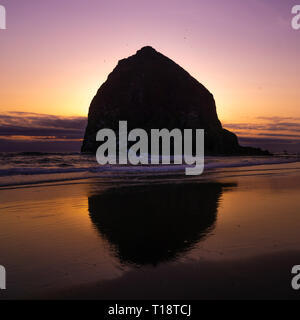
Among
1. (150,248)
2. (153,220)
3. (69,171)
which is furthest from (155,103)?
(150,248)

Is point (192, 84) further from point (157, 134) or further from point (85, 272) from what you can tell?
point (85, 272)

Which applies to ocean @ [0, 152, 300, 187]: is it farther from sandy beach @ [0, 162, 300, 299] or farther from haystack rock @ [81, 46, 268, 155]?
haystack rock @ [81, 46, 268, 155]

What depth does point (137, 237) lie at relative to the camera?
5.59 m

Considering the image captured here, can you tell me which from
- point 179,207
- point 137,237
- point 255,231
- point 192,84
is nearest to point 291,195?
point 179,207

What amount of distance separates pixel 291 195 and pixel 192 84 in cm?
8776

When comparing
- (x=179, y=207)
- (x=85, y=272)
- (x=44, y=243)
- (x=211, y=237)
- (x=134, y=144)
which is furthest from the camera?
(x=134, y=144)

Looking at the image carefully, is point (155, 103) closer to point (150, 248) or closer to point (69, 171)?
point (69, 171)

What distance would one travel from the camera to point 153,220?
6887 mm

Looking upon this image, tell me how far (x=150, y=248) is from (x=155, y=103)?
84.1 metres

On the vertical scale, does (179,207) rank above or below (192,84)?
below

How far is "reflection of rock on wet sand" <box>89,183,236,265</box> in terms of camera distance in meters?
4.88
